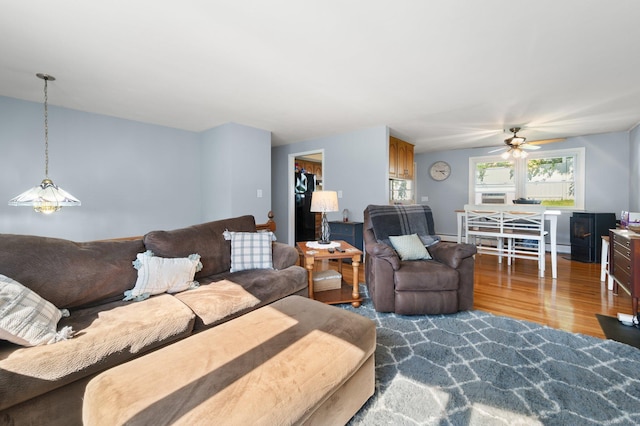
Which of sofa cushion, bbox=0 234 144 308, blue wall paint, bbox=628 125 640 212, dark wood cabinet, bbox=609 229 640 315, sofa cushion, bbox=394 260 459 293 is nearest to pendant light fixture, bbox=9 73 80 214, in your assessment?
sofa cushion, bbox=0 234 144 308

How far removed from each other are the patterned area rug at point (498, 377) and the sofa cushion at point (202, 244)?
4.86 ft

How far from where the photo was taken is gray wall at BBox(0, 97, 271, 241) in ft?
10.3

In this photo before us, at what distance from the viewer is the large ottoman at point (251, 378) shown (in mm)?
911

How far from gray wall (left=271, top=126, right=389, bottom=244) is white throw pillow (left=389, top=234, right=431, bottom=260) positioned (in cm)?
151

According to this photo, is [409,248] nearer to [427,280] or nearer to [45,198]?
[427,280]

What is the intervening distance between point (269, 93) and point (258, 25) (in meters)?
1.16

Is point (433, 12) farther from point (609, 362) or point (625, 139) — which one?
point (625, 139)

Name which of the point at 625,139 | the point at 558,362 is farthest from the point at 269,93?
the point at 625,139

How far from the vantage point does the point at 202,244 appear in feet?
7.88

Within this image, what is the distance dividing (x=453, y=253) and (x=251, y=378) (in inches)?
84.6

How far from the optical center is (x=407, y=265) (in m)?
2.63

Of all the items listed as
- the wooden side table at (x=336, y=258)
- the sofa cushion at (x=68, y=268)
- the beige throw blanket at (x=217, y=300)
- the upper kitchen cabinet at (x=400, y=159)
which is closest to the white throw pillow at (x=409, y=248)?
the wooden side table at (x=336, y=258)

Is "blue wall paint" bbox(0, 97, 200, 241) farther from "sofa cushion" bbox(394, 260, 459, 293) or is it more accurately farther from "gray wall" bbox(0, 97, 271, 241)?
"sofa cushion" bbox(394, 260, 459, 293)

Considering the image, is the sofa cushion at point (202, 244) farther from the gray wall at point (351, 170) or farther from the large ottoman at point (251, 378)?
the gray wall at point (351, 170)
